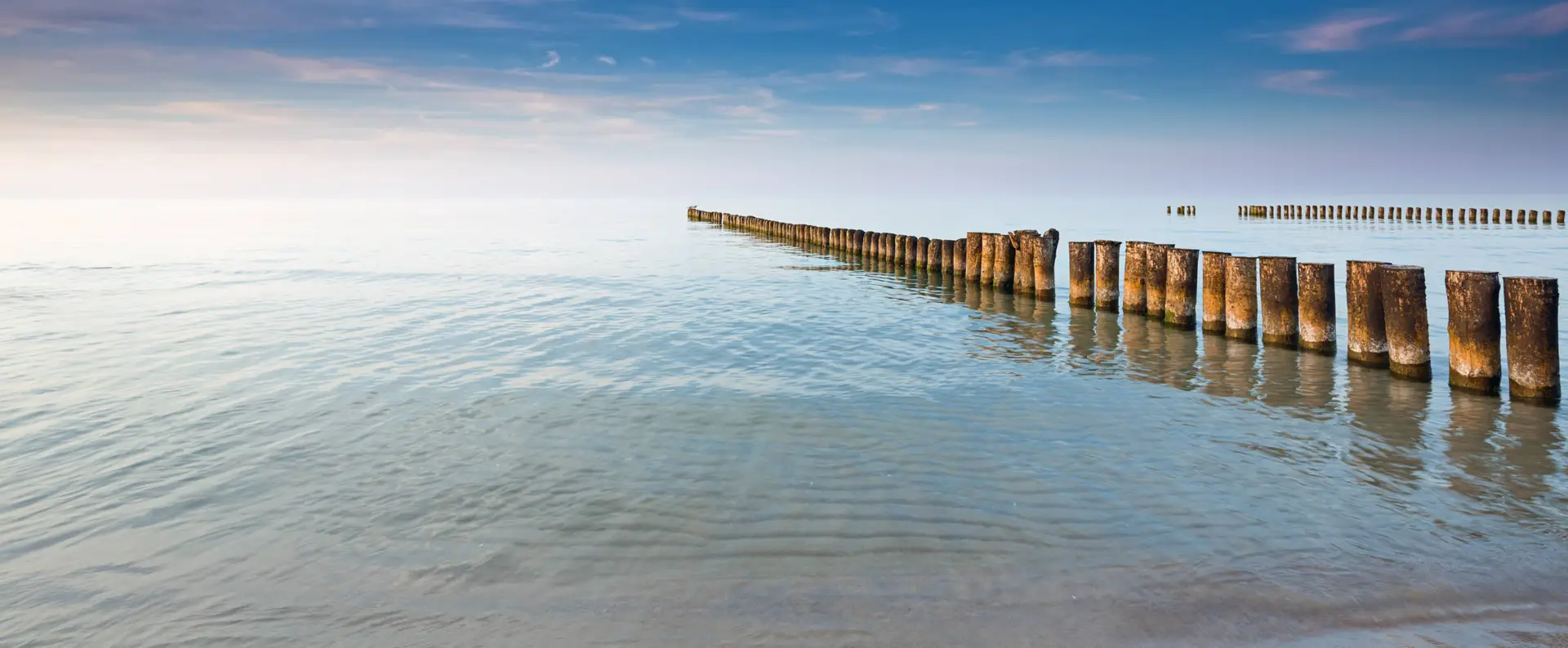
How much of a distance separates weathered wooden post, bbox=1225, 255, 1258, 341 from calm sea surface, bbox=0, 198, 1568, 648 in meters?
0.39

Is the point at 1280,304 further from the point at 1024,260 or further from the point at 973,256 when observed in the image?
the point at 973,256

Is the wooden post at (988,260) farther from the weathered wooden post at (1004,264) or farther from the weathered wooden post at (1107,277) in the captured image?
Answer: the weathered wooden post at (1107,277)

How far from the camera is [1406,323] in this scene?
368 inches

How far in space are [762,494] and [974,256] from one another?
14573mm

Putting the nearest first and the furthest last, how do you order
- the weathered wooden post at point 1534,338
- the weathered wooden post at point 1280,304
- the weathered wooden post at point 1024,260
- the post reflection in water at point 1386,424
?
the post reflection in water at point 1386,424
the weathered wooden post at point 1534,338
the weathered wooden post at point 1280,304
the weathered wooden post at point 1024,260

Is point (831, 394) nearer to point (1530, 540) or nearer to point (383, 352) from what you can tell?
point (1530, 540)

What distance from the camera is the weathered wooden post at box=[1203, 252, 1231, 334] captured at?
12.3m

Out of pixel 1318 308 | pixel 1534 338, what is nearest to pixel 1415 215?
pixel 1318 308

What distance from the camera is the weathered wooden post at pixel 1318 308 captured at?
10763 millimetres

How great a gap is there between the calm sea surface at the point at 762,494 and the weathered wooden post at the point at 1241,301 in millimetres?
392

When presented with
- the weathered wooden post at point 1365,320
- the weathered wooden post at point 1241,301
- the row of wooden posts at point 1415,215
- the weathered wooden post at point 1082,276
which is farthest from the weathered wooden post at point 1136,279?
the row of wooden posts at point 1415,215

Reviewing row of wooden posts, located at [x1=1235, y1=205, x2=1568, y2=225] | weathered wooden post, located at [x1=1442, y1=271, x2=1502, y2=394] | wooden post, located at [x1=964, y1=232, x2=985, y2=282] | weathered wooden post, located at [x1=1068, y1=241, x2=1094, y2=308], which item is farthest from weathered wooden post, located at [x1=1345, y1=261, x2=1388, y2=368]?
row of wooden posts, located at [x1=1235, y1=205, x2=1568, y2=225]

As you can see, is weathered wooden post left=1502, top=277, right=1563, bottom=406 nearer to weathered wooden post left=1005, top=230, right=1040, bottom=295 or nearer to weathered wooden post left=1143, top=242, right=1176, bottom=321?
weathered wooden post left=1143, top=242, right=1176, bottom=321

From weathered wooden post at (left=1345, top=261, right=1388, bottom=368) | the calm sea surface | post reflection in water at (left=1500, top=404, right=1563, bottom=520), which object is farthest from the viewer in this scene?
weathered wooden post at (left=1345, top=261, right=1388, bottom=368)
